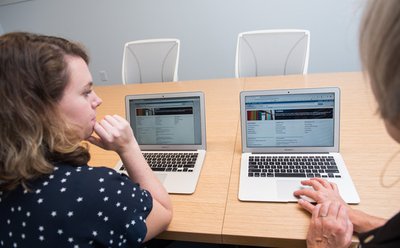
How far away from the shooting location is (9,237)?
2.10 ft

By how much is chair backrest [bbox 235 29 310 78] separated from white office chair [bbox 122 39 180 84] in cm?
46

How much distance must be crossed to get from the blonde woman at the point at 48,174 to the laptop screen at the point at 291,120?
0.49m

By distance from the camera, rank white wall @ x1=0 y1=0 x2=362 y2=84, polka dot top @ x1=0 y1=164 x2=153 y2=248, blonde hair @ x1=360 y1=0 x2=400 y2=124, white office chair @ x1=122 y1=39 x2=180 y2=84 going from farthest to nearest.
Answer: white wall @ x1=0 y1=0 x2=362 y2=84
white office chair @ x1=122 y1=39 x2=180 y2=84
polka dot top @ x1=0 y1=164 x2=153 y2=248
blonde hair @ x1=360 y1=0 x2=400 y2=124

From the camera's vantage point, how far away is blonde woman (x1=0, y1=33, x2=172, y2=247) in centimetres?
61

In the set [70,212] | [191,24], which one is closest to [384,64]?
[70,212]

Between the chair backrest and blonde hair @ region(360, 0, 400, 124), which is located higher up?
blonde hair @ region(360, 0, 400, 124)

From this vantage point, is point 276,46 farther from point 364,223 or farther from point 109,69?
point 109,69

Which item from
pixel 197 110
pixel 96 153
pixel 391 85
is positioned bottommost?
pixel 96 153

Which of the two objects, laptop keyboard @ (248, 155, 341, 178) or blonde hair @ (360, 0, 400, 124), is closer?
blonde hair @ (360, 0, 400, 124)

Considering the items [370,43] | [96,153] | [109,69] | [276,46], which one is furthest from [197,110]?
[109,69]

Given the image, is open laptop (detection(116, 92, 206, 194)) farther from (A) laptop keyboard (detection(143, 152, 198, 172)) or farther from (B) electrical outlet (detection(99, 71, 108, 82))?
(B) electrical outlet (detection(99, 71, 108, 82))

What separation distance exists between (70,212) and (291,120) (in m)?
0.71

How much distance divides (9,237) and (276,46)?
1745 mm

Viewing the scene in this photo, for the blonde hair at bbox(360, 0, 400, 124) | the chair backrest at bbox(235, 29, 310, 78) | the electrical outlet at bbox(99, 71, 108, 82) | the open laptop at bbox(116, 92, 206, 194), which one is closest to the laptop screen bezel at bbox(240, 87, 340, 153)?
the open laptop at bbox(116, 92, 206, 194)
